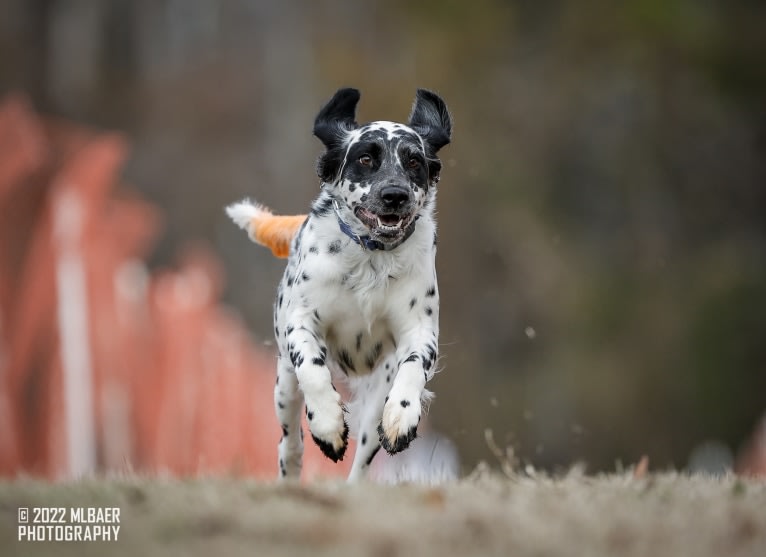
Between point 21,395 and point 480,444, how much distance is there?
6.66 metres

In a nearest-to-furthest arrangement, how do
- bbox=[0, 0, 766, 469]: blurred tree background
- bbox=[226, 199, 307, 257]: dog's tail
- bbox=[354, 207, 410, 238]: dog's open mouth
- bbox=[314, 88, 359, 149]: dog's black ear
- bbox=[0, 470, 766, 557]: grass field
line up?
bbox=[0, 470, 766, 557]: grass field
bbox=[354, 207, 410, 238]: dog's open mouth
bbox=[314, 88, 359, 149]: dog's black ear
bbox=[226, 199, 307, 257]: dog's tail
bbox=[0, 0, 766, 469]: blurred tree background

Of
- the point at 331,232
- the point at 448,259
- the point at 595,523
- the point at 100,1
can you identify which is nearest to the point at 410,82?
the point at 448,259

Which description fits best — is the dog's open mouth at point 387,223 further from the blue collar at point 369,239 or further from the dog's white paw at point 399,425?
the dog's white paw at point 399,425

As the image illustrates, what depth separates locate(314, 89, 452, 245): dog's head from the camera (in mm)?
6379

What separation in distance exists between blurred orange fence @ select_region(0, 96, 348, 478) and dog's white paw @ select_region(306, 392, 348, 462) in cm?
1171

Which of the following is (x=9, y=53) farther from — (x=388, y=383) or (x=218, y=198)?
(x=388, y=383)

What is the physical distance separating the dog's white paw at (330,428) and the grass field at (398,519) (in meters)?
0.25

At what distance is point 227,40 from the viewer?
36531 millimetres

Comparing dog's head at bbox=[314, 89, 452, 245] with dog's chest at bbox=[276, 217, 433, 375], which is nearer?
dog's head at bbox=[314, 89, 452, 245]

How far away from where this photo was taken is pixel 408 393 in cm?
618

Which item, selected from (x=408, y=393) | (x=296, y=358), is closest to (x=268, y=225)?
(x=296, y=358)

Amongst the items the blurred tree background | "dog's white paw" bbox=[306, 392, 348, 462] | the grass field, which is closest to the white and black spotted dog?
"dog's white paw" bbox=[306, 392, 348, 462]

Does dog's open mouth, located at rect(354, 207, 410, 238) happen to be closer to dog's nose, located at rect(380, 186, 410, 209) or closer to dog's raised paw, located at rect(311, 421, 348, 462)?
dog's nose, located at rect(380, 186, 410, 209)

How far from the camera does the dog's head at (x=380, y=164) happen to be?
6.38 metres
